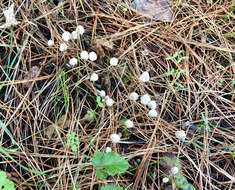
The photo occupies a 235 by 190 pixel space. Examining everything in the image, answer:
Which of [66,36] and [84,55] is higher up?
[66,36]

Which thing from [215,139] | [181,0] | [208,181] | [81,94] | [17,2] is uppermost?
[17,2]

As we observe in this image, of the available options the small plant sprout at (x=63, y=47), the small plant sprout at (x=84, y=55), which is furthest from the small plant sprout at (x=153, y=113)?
the small plant sprout at (x=63, y=47)

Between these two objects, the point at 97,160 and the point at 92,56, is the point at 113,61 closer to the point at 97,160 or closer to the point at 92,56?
the point at 92,56

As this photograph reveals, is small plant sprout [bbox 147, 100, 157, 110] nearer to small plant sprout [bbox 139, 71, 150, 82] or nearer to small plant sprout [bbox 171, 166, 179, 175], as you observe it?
small plant sprout [bbox 139, 71, 150, 82]

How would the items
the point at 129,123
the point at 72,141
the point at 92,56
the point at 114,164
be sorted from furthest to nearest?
1. the point at 92,56
2. the point at 129,123
3. the point at 72,141
4. the point at 114,164

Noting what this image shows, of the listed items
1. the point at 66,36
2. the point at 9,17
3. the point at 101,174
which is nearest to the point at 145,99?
the point at 101,174

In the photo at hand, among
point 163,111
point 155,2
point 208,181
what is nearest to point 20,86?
point 163,111

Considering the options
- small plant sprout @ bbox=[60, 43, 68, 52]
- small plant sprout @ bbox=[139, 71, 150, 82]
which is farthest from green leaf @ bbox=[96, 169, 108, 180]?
small plant sprout @ bbox=[60, 43, 68, 52]

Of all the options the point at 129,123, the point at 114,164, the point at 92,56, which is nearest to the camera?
the point at 114,164

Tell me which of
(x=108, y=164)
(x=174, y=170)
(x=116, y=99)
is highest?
(x=116, y=99)

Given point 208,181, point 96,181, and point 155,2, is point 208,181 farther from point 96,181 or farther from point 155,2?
point 155,2

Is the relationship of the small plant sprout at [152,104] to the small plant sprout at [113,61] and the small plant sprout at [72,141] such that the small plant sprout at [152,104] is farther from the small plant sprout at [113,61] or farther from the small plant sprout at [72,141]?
the small plant sprout at [72,141]
